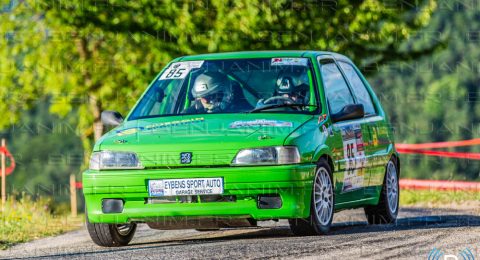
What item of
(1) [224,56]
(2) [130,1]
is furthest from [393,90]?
(1) [224,56]

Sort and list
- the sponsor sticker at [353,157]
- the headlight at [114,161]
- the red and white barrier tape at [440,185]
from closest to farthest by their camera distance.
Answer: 1. the headlight at [114,161]
2. the sponsor sticker at [353,157]
3. the red and white barrier tape at [440,185]

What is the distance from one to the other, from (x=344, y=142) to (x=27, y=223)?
4831 mm

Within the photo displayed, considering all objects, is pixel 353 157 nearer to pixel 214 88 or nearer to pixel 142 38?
pixel 214 88

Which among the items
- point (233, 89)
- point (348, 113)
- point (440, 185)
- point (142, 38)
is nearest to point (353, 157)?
point (348, 113)

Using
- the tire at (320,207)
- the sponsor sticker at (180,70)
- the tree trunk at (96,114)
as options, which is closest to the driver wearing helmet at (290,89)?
the tire at (320,207)

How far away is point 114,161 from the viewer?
990 centimetres

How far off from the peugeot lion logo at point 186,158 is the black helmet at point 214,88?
42.0 inches

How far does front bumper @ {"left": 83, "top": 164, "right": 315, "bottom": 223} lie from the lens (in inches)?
376

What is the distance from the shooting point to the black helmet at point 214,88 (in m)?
10.8

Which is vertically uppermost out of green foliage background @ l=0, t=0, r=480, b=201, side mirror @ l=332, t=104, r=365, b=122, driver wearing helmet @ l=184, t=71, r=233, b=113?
green foliage background @ l=0, t=0, r=480, b=201

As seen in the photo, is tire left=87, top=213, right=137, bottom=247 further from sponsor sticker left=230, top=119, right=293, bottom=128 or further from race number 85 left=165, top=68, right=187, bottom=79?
race number 85 left=165, top=68, right=187, bottom=79

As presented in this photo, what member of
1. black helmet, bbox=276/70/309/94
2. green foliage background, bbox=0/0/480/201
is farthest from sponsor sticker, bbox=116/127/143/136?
green foliage background, bbox=0/0/480/201

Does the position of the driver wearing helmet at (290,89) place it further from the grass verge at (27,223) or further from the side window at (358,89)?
the grass verge at (27,223)

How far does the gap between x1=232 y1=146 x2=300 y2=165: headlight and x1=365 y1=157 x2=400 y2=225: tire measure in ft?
8.28
